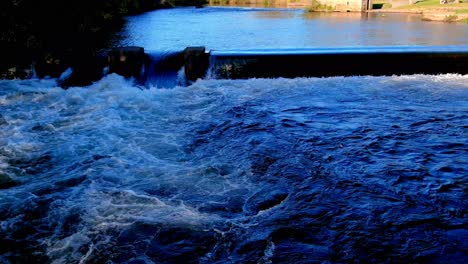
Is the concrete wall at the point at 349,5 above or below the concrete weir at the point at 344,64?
above

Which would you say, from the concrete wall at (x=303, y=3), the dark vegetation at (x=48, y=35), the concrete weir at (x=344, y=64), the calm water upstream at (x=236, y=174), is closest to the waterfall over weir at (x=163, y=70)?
the concrete weir at (x=344, y=64)

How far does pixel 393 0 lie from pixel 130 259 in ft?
183

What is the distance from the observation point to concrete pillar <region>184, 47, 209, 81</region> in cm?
1127

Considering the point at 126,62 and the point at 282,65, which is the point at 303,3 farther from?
the point at 126,62

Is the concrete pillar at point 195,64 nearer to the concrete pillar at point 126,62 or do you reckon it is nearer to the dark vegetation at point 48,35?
the concrete pillar at point 126,62

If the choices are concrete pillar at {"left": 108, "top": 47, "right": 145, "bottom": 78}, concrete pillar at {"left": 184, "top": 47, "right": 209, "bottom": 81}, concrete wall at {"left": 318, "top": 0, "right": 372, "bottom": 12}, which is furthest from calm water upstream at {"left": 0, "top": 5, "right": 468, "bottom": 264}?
concrete wall at {"left": 318, "top": 0, "right": 372, "bottom": 12}

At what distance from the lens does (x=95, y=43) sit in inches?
646

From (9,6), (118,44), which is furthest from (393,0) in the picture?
(9,6)

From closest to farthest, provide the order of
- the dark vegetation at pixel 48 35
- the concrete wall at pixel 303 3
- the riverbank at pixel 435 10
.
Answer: the dark vegetation at pixel 48 35 → the riverbank at pixel 435 10 → the concrete wall at pixel 303 3

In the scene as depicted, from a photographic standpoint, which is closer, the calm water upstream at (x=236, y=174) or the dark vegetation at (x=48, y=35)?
the calm water upstream at (x=236, y=174)

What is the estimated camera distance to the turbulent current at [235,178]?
13.3 ft

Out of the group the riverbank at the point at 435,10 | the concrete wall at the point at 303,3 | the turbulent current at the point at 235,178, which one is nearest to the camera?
the turbulent current at the point at 235,178

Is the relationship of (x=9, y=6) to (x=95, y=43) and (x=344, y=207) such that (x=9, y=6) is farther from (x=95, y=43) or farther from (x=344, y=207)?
(x=344, y=207)

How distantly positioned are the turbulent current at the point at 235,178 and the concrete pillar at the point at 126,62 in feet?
6.86
